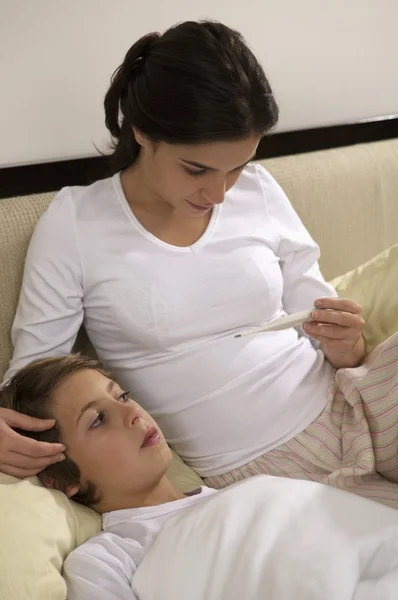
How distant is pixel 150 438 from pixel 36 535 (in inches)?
9.8

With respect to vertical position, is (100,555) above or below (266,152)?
below

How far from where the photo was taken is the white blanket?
0.94m

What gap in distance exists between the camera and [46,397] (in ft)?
3.90

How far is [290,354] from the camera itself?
1.42m

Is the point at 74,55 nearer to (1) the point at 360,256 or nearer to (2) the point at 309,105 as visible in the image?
(2) the point at 309,105

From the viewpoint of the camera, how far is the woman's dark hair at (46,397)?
1.16m

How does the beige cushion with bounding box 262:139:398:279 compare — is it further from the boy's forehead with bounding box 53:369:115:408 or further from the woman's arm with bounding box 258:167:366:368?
the boy's forehead with bounding box 53:369:115:408

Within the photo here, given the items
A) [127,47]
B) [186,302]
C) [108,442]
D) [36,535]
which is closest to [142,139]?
[186,302]

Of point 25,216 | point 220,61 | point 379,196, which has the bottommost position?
point 379,196

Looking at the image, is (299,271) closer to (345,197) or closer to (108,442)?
(345,197)

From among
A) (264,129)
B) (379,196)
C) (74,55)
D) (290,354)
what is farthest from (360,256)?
(74,55)

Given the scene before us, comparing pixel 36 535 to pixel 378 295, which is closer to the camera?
pixel 36 535

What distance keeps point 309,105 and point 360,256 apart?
1.39 ft

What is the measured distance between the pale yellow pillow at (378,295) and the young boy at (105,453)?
50 cm
